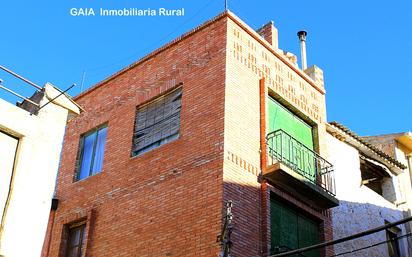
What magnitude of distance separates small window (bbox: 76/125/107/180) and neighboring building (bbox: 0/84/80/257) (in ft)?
11.3

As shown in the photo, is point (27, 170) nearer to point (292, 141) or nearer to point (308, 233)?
point (292, 141)

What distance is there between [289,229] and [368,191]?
16.0 ft

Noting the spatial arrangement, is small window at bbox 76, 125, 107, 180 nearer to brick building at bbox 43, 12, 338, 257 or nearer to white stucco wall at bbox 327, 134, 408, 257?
brick building at bbox 43, 12, 338, 257

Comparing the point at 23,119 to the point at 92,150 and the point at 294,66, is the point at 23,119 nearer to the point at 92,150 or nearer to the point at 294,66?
the point at 92,150

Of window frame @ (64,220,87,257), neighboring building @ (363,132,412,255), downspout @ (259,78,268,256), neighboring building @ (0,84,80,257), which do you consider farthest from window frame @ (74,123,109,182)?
neighboring building @ (363,132,412,255)

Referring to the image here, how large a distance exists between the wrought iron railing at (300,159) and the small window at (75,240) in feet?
16.2

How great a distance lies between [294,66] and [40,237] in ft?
27.6

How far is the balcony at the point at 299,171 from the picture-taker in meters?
13.0

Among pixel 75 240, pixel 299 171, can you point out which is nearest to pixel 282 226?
pixel 299 171

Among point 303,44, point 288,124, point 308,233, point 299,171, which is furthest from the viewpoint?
point 303,44

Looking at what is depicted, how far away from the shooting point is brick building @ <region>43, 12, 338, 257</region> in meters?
12.2

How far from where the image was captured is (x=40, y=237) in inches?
416

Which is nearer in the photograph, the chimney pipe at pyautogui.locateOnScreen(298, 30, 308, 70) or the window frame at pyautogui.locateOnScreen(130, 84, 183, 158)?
the window frame at pyautogui.locateOnScreen(130, 84, 183, 158)

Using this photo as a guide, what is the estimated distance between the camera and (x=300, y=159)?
14.5 metres
